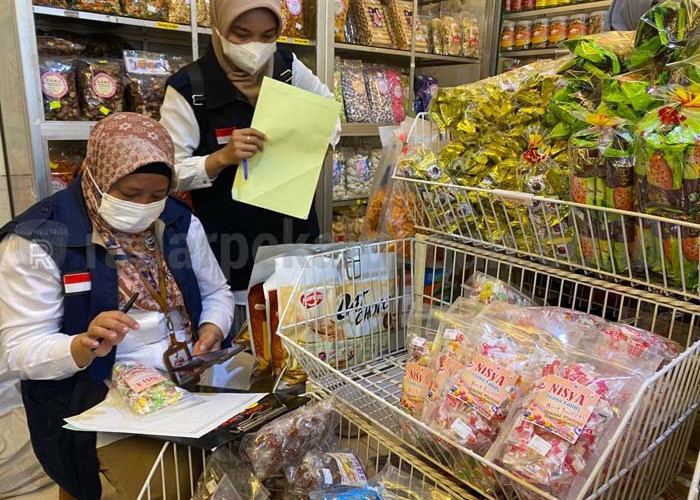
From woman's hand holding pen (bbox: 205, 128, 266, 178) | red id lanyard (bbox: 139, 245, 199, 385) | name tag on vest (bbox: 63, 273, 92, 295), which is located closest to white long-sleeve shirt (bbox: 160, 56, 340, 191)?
woman's hand holding pen (bbox: 205, 128, 266, 178)

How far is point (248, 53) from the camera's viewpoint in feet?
5.11

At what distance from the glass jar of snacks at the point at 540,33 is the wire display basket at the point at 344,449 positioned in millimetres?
2671

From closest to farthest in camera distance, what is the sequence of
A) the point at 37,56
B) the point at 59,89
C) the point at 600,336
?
the point at 600,336, the point at 37,56, the point at 59,89

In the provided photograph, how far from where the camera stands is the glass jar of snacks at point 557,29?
112 inches

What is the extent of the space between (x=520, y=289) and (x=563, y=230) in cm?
17

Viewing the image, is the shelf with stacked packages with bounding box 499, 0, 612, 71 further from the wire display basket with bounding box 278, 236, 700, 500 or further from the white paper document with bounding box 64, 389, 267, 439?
the white paper document with bounding box 64, 389, 267, 439

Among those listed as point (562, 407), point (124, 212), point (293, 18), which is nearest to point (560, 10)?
point (293, 18)

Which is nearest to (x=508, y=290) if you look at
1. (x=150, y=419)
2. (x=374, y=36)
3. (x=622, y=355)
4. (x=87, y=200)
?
(x=622, y=355)

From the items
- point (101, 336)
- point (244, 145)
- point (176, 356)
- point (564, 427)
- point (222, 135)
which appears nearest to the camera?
point (564, 427)

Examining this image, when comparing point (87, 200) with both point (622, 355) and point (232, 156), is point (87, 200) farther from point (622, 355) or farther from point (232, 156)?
point (622, 355)

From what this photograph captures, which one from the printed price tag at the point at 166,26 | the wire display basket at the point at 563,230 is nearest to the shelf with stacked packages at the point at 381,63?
the printed price tag at the point at 166,26

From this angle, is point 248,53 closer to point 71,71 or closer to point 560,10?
point 71,71

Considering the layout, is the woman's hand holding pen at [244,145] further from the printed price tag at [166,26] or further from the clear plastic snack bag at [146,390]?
the printed price tag at [166,26]

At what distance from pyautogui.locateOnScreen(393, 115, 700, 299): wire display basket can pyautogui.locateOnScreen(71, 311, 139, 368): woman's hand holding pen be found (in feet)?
1.98
